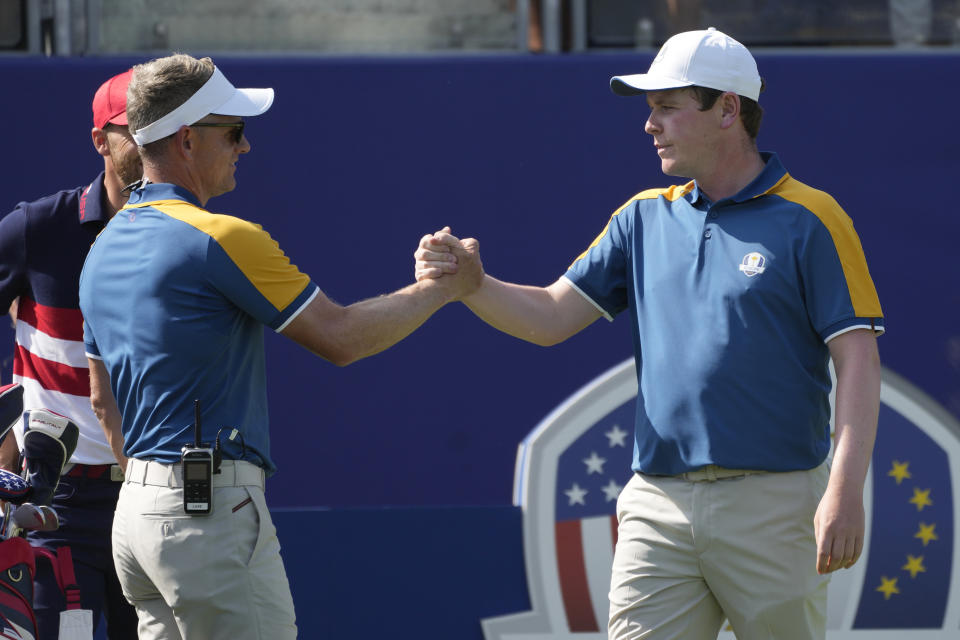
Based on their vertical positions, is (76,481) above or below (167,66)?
below

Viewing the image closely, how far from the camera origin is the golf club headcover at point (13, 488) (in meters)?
2.57

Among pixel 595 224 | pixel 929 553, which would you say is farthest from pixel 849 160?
pixel 929 553

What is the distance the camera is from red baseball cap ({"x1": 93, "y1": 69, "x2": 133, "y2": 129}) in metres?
2.87

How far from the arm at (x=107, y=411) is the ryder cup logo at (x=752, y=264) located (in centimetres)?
147

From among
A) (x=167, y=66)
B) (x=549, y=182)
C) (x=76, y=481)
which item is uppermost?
(x=167, y=66)

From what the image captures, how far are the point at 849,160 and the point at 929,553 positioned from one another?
1.22 m

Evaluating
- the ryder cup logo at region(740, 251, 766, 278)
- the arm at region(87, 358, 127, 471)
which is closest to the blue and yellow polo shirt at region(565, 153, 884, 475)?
the ryder cup logo at region(740, 251, 766, 278)

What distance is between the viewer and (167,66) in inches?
98.2

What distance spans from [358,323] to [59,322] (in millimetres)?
921

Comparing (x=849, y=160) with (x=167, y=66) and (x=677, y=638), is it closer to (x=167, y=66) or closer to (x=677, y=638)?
(x=677, y=638)

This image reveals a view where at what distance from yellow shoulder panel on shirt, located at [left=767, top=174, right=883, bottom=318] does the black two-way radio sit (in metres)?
1.32

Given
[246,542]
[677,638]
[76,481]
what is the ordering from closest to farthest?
[246,542] → [677,638] → [76,481]

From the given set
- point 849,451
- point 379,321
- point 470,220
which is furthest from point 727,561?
point 470,220

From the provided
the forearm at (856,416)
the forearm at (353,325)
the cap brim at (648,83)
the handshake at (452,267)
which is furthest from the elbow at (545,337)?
the forearm at (856,416)
